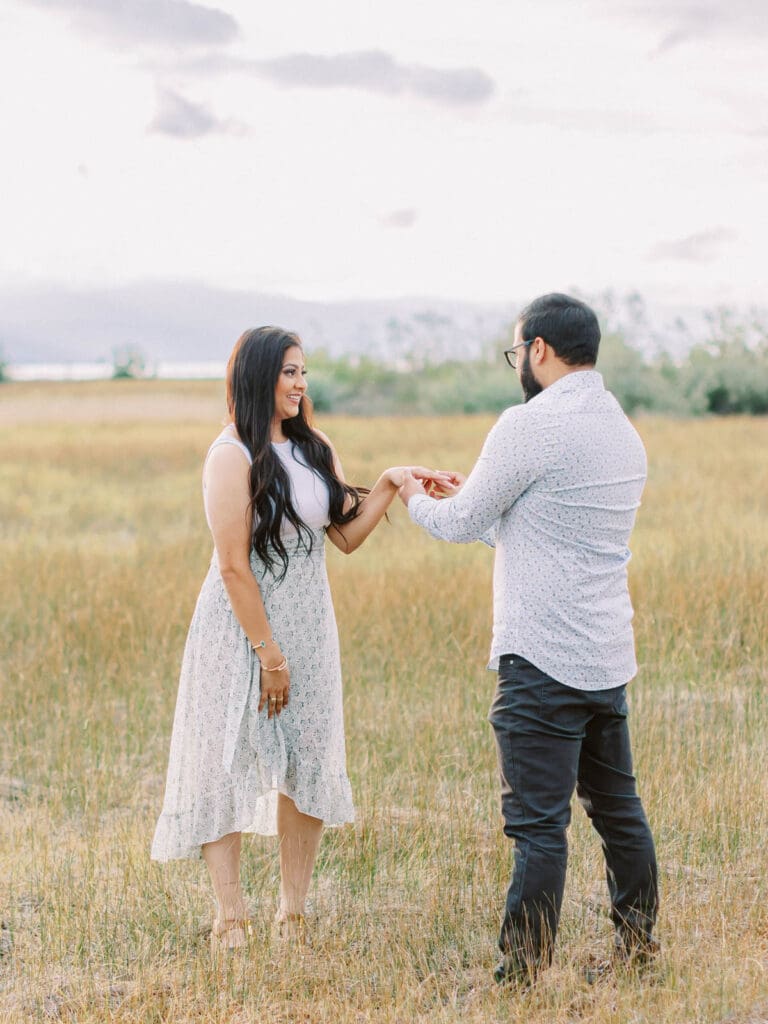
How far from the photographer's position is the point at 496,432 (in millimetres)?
3283

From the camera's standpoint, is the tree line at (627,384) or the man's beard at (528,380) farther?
the tree line at (627,384)

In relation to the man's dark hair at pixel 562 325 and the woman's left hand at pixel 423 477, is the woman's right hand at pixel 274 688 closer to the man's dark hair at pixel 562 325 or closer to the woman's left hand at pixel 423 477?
the woman's left hand at pixel 423 477

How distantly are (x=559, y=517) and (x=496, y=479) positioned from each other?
0.22 metres

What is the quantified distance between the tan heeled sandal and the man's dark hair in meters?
2.14

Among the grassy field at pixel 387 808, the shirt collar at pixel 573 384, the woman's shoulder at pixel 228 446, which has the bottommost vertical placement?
the grassy field at pixel 387 808

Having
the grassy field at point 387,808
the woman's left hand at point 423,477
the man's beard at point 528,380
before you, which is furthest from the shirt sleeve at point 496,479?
the grassy field at point 387,808

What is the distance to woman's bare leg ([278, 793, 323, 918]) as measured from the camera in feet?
13.3

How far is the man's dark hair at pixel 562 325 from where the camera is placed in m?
3.29

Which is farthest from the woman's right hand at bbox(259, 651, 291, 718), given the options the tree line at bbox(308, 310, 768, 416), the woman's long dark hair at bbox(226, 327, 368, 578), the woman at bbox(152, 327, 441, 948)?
the tree line at bbox(308, 310, 768, 416)

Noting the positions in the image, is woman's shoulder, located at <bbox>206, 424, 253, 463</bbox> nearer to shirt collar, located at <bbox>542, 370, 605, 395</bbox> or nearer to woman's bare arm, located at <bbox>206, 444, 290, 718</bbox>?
woman's bare arm, located at <bbox>206, 444, 290, 718</bbox>

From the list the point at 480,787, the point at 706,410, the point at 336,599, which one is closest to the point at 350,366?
the point at 706,410

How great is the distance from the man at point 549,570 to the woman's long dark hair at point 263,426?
589mm

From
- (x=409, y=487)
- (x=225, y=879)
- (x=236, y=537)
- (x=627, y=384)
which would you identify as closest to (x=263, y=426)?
(x=236, y=537)

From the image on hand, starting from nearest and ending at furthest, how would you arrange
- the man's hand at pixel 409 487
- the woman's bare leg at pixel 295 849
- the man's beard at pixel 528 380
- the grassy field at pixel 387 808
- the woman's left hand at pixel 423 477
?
the man's beard at pixel 528 380 < the grassy field at pixel 387 808 < the man's hand at pixel 409 487 < the woman's left hand at pixel 423 477 < the woman's bare leg at pixel 295 849
